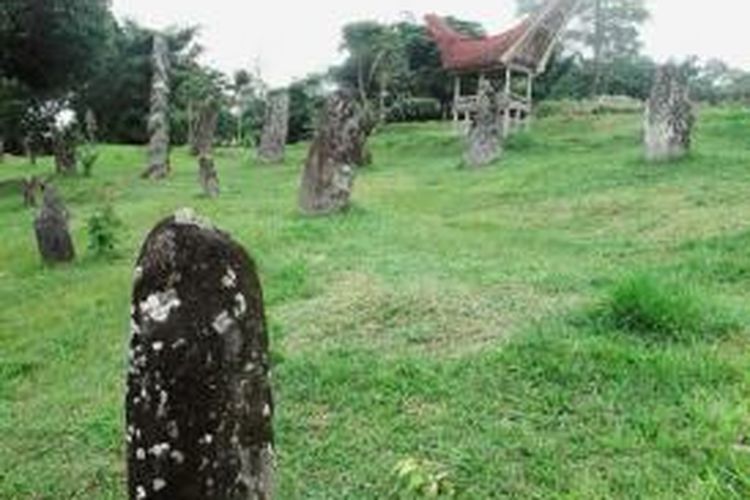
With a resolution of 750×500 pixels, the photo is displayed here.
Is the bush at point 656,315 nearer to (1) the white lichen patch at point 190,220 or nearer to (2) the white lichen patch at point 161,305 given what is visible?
(1) the white lichen patch at point 190,220

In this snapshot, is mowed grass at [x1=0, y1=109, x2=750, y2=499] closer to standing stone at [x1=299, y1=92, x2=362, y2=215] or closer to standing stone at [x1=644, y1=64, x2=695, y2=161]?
standing stone at [x1=299, y1=92, x2=362, y2=215]

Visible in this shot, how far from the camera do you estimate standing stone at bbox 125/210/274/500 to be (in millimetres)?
6594

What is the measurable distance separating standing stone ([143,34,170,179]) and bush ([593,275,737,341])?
23.9m

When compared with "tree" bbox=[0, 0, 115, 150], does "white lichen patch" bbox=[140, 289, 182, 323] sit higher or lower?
lower

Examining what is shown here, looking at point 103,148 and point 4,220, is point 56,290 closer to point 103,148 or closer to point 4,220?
point 4,220

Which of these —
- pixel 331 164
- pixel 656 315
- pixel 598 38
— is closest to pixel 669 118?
pixel 331 164

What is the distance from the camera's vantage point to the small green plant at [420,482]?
318 inches

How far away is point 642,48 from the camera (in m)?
65.1

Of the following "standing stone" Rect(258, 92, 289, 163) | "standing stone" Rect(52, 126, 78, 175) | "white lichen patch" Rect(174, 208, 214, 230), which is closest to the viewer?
"white lichen patch" Rect(174, 208, 214, 230)

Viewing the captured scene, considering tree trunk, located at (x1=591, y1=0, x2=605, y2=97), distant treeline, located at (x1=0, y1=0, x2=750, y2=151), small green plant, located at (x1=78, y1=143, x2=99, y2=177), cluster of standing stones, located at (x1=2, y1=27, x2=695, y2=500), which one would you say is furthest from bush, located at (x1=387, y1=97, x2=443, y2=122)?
cluster of standing stones, located at (x1=2, y1=27, x2=695, y2=500)

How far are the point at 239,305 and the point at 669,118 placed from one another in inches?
833

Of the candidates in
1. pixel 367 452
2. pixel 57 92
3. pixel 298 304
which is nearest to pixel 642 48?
pixel 57 92

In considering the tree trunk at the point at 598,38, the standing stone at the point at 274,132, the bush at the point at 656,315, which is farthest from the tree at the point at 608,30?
the bush at the point at 656,315

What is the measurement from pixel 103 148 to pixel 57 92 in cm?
696
